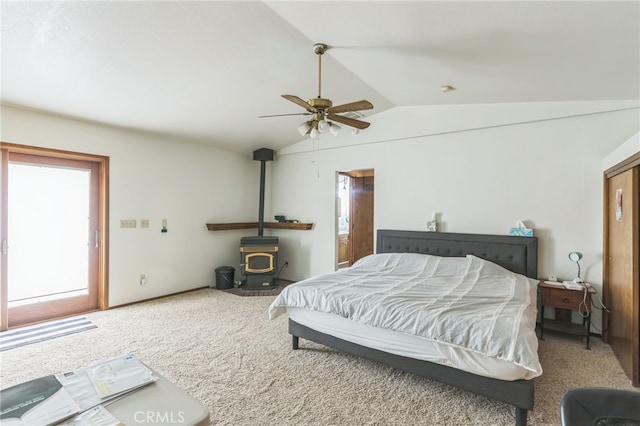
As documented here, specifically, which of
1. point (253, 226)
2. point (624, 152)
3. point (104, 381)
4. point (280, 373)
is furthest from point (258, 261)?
point (624, 152)

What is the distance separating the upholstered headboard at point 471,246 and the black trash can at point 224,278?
2.74 m

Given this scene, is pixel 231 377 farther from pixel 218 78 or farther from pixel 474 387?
pixel 218 78

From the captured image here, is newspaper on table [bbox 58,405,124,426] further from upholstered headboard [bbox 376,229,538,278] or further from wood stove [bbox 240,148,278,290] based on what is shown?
wood stove [bbox 240,148,278,290]

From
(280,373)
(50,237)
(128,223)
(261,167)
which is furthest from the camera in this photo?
(261,167)

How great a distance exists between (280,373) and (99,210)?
3576 mm

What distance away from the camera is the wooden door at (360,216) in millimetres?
6816

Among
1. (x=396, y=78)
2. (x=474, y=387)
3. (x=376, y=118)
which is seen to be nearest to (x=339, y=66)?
(x=396, y=78)

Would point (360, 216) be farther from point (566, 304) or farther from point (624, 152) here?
point (624, 152)

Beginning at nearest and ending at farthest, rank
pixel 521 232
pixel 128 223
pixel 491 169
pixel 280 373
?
pixel 280 373, pixel 521 232, pixel 491 169, pixel 128 223

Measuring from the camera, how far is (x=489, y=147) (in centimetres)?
424

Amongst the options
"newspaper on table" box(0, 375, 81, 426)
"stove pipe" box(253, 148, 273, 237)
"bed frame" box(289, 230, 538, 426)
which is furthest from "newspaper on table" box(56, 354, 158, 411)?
"stove pipe" box(253, 148, 273, 237)

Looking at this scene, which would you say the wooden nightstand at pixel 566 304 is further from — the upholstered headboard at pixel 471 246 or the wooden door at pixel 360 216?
the wooden door at pixel 360 216

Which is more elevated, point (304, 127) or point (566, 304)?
Result: point (304, 127)

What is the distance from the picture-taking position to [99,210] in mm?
4480
